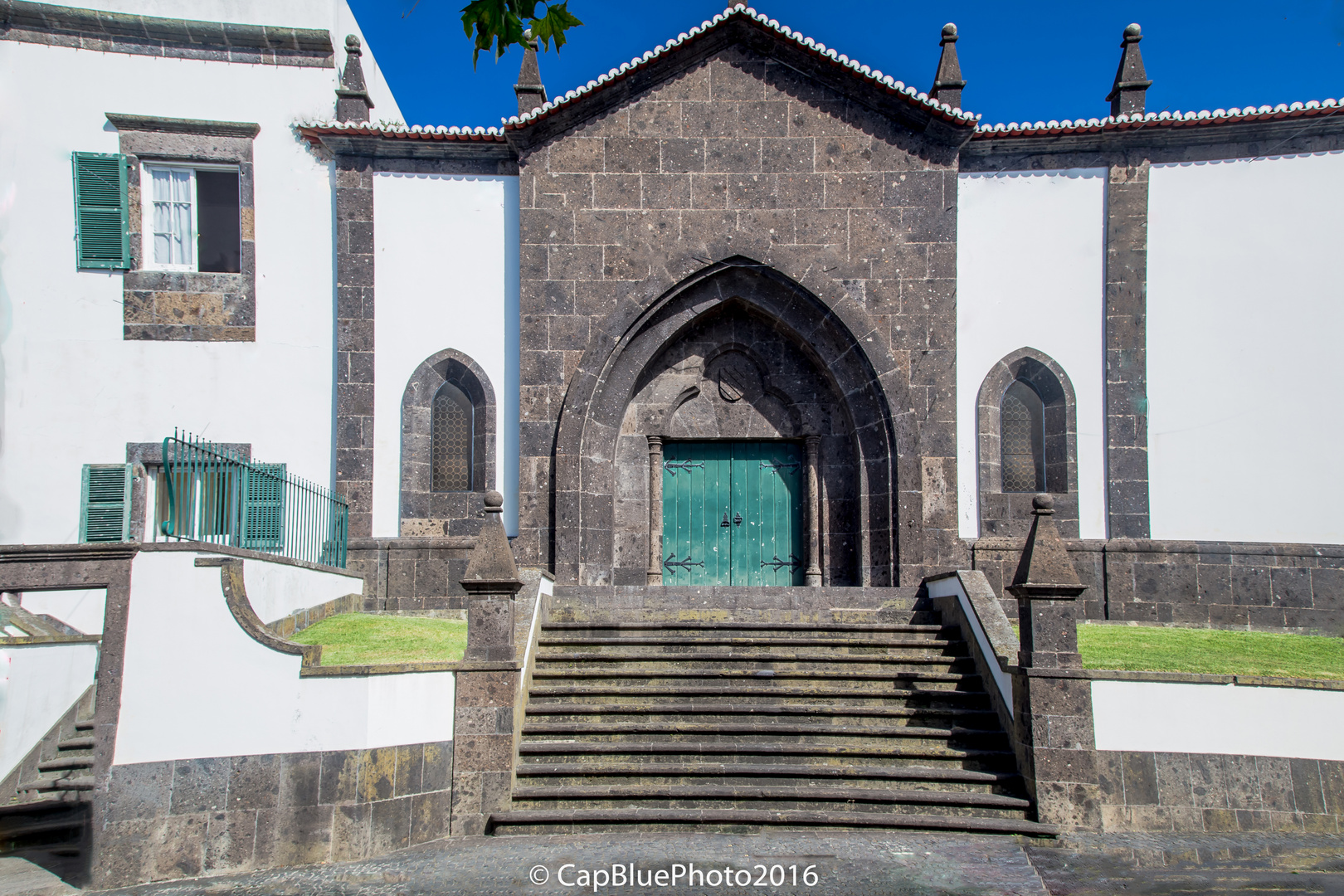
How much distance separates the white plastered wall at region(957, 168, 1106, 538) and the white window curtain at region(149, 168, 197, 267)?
10135 millimetres

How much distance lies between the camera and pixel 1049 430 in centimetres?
1258

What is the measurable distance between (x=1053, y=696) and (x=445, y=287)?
8.77m

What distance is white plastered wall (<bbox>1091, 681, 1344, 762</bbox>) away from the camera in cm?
786

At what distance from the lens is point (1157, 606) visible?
11.8m

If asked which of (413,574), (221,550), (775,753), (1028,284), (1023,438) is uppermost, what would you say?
(1028,284)

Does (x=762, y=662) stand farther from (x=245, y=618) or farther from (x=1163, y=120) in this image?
(x=1163, y=120)

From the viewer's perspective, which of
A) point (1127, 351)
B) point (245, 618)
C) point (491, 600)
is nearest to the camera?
point (245, 618)

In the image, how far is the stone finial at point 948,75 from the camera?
496 inches

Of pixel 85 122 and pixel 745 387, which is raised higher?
pixel 85 122

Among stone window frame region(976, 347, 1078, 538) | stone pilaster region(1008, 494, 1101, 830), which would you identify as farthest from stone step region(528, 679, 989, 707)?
stone window frame region(976, 347, 1078, 538)

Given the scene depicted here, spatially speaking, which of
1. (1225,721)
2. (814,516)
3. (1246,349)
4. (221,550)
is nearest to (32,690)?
(221,550)

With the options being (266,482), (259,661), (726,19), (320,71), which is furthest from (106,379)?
(726,19)

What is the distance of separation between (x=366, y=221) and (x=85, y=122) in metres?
3.83

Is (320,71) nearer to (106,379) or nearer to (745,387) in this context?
(106,379)
